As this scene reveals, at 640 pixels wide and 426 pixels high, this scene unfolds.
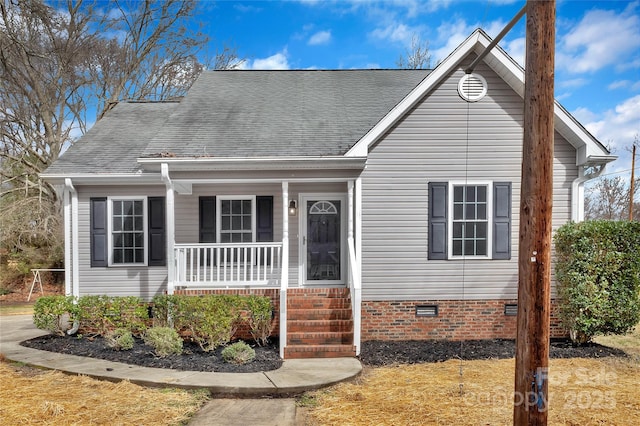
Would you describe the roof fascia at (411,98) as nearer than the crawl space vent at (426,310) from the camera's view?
Yes

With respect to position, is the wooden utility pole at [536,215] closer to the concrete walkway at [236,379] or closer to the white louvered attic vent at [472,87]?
the concrete walkway at [236,379]

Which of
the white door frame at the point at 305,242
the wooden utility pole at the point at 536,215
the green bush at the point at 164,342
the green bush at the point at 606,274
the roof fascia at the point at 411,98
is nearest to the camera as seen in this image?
the wooden utility pole at the point at 536,215

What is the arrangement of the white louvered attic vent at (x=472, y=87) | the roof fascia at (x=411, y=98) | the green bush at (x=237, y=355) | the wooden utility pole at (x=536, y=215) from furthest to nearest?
the white louvered attic vent at (x=472, y=87), the roof fascia at (x=411, y=98), the green bush at (x=237, y=355), the wooden utility pole at (x=536, y=215)

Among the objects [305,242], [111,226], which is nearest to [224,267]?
[305,242]

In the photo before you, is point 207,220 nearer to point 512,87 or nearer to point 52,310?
point 52,310

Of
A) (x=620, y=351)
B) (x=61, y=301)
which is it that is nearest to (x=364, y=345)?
(x=620, y=351)

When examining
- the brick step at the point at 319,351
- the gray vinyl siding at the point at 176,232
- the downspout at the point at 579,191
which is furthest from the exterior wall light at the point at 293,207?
the downspout at the point at 579,191

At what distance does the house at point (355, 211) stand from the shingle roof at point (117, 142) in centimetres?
7

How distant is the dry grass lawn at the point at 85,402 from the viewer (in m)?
4.20

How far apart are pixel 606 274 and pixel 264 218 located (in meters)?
6.45

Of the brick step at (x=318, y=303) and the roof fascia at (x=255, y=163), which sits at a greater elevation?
the roof fascia at (x=255, y=163)

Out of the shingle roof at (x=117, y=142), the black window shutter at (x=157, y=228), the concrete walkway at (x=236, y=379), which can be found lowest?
the concrete walkway at (x=236, y=379)

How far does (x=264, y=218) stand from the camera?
8195 millimetres

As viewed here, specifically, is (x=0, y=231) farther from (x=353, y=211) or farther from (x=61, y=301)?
(x=353, y=211)
